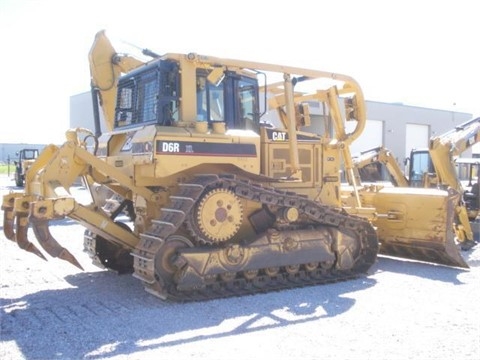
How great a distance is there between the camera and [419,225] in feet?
32.7

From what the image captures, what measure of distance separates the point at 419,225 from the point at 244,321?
4844 millimetres

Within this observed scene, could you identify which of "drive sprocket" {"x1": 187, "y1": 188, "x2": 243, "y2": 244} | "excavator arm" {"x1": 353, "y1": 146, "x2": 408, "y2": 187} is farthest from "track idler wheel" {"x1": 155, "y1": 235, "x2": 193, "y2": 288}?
"excavator arm" {"x1": 353, "y1": 146, "x2": 408, "y2": 187}

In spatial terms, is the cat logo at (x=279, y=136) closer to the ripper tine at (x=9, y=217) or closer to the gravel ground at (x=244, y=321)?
the gravel ground at (x=244, y=321)

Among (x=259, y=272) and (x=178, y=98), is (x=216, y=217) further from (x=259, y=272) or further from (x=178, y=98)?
(x=178, y=98)

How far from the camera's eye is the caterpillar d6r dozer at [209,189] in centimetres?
728

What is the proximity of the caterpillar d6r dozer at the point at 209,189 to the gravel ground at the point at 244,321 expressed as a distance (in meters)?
0.44

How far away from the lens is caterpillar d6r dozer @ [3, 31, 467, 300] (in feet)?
23.9

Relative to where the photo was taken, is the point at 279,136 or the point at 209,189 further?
the point at 279,136

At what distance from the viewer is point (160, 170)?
7.31 meters

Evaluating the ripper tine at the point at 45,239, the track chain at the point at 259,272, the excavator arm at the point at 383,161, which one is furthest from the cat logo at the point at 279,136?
the excavator arm at the point at 383,161

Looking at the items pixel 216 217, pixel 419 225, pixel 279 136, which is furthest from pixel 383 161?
pixel 216 217

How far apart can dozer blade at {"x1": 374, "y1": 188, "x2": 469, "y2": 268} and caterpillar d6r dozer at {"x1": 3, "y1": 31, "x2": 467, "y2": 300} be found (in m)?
0.03

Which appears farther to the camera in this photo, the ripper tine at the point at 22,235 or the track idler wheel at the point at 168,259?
the ripper tine at the point at 22,235

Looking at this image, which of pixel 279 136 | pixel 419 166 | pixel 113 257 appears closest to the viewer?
pixel 279 136
